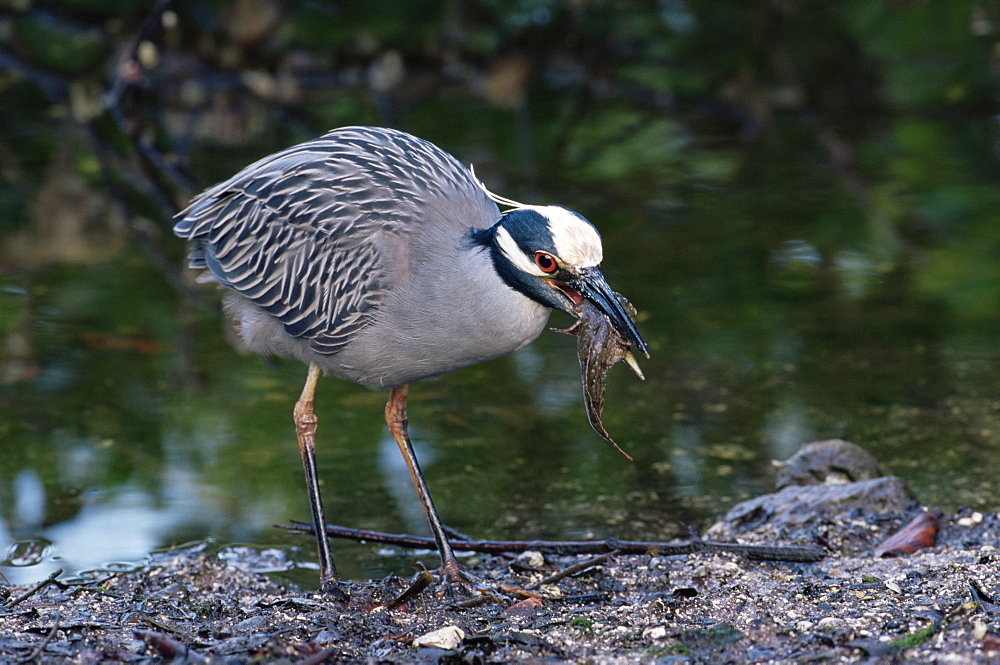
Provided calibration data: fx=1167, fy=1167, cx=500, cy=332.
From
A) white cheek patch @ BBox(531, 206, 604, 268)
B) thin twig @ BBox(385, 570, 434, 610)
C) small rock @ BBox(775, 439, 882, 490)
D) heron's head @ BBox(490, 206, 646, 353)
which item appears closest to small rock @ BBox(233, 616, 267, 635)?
thin twig @ BBox(385, 570, 434, 610)

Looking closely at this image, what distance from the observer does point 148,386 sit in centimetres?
661

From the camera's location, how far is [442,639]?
3691mm

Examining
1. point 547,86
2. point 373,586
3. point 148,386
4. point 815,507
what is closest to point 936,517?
point 815,507

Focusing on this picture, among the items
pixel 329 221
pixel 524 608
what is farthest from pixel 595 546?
pixel 329 221

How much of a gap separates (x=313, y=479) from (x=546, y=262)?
146cm

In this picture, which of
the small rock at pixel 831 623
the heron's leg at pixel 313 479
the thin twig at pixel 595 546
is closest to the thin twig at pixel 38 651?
the heron's leg at pixel 313 479

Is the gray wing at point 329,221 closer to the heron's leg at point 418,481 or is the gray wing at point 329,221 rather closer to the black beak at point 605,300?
the heron's leg at point 418,481

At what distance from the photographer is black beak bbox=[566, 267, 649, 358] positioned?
3.98 m

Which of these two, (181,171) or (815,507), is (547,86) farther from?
(815,507)

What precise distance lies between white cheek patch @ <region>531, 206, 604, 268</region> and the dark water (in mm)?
1592

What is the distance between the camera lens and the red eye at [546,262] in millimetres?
4034

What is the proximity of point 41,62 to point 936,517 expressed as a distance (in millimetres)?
11269

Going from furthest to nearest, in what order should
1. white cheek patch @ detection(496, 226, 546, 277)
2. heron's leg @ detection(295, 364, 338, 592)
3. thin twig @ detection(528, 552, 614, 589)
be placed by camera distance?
heron's leg @ detection(295, 364, 338, 592), thin twig @ detection(528, 552, 614, 589), white cheek patch @ detection(496, 226, 546, 277)

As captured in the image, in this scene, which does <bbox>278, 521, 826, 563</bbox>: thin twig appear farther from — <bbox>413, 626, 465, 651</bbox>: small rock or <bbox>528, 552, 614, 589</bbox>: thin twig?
<bbox>413, 626, 465, 651</bbox>: small rock
